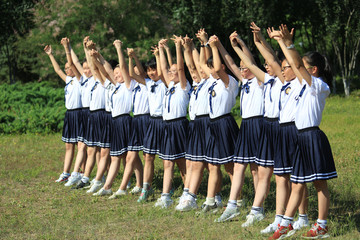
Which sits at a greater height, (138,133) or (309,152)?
(309,152)

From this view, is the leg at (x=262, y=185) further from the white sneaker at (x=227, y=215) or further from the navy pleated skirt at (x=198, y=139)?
the navy pleated skirt at (x=198, y=139)

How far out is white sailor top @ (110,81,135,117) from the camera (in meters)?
→ 8.23

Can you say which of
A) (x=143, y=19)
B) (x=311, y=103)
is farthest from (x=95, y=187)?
(x=143, y=19)

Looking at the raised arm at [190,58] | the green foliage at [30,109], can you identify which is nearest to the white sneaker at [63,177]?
the raised arm at [190,58]

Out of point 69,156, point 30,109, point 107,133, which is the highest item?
point 107,133

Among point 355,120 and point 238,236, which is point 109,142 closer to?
point 238,236

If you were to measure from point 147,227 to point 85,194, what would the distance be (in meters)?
2.40

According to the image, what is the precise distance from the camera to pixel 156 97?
7.89 meters

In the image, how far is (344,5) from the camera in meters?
22.3

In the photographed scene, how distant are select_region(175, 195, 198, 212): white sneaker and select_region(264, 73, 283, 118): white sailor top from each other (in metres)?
1.63

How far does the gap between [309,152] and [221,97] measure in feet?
5.48

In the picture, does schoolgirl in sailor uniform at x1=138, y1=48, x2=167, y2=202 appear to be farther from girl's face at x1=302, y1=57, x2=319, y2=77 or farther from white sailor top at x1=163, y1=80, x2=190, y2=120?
girl's face at x1=302, y1=57, x2=319, y2=77

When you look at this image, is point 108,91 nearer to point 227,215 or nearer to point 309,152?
point 227,215

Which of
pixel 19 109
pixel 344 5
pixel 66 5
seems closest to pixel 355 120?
pixel 344 5
